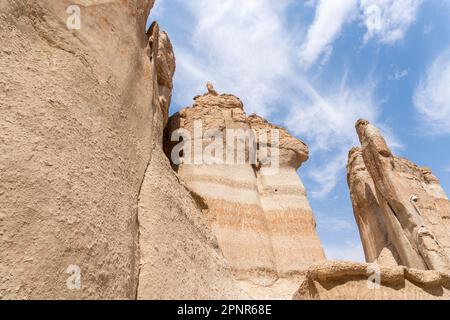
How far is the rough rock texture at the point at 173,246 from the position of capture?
168 inches

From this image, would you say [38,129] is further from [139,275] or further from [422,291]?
[422,291]

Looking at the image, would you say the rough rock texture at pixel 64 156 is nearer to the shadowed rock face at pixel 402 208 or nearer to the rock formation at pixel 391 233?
the rock formation at pixel 391 233

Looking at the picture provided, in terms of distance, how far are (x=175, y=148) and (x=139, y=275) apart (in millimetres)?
7304

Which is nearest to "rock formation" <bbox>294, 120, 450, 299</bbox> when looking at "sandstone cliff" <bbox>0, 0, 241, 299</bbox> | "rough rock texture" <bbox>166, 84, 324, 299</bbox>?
"sandstone cliff" <bbox>0, 0, 241, 299</bbox>

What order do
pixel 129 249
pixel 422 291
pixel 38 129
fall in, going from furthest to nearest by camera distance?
pixel 422 291
pixel 129 249
pixel 38 129

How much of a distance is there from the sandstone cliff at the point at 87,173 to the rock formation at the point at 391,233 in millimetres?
1678

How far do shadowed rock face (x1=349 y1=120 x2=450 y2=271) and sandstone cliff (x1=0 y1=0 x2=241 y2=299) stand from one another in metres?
7.46

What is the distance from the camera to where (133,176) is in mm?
4695

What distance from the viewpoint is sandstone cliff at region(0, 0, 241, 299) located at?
2.87m

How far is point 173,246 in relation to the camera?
4.79 m

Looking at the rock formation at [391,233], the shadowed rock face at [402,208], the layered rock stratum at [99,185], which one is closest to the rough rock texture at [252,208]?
the layered rock stratum at [99,185]

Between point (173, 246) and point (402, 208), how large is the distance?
9285 mm

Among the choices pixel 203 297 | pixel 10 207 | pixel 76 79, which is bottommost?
pixel 203 297

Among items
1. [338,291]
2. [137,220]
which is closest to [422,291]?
[338,291]
